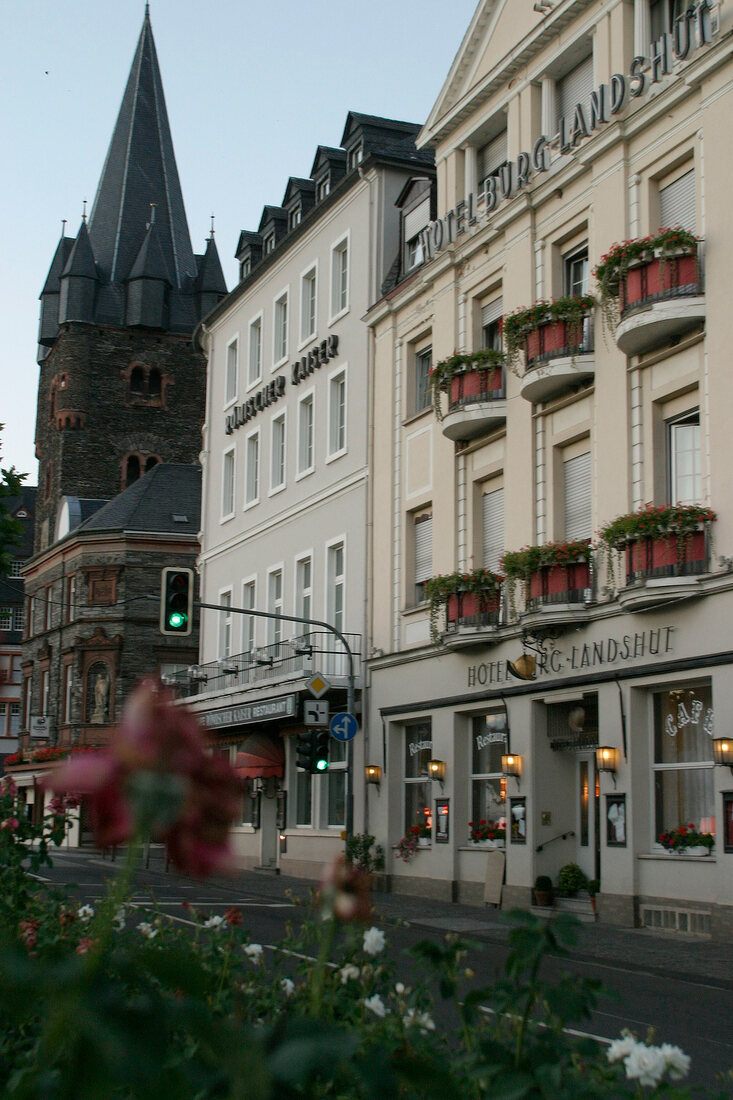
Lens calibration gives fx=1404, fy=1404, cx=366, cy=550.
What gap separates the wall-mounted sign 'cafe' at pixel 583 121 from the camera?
1991 centimetres

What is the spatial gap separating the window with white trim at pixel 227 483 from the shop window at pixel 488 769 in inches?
649

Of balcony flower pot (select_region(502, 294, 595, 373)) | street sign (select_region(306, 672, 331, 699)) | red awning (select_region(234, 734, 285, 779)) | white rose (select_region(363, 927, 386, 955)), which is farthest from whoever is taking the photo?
red awning (select_region(234, 734, 285, 779))

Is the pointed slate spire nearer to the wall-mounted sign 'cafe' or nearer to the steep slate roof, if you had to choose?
the steep slate roof

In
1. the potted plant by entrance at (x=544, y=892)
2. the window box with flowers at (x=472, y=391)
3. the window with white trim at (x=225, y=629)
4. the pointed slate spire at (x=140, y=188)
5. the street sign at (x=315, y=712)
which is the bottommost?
the potted plant by entrance at (x=544, y=892)

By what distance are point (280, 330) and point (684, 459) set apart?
1924 cm

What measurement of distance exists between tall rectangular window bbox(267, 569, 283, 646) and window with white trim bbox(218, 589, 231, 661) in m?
3.21

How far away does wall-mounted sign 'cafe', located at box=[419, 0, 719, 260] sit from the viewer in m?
19.9

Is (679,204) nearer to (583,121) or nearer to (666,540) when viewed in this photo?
(583,121)

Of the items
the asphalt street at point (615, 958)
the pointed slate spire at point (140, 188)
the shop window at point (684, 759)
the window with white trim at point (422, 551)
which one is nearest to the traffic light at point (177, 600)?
the asphalt street at point (615, 958)

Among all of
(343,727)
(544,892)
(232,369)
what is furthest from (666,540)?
(232,369)

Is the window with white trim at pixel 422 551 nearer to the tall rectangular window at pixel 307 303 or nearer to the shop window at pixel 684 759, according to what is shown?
the shop window at pixel 684 759

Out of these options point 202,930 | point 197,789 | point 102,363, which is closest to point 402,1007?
point 202,930

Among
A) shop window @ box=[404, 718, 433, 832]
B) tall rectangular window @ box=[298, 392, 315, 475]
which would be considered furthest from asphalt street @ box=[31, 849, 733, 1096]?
tall rectangular window @ box=[298, 392, 315, 475]

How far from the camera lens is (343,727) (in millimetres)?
26188
